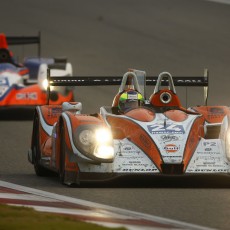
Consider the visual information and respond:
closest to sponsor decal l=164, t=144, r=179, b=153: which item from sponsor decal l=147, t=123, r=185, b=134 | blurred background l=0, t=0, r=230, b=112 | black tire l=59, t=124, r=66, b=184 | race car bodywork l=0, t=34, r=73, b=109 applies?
sponsor decal l=147, t=123, r=185, b=134

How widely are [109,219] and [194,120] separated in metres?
3.50

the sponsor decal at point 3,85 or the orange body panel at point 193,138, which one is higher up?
the sponsor decal at point 3,85

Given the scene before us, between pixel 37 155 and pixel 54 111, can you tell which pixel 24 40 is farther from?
pixel 37 155

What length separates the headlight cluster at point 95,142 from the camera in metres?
13.5

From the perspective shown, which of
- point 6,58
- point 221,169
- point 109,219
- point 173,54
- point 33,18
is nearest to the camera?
point 109,219

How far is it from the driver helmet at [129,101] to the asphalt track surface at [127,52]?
1.14m

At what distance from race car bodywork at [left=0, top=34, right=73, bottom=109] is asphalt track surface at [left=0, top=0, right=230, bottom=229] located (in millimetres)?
412

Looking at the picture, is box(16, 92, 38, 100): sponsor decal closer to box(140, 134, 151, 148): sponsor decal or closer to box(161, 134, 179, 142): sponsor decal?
box(140, 134, 151, 148): sponsor decal

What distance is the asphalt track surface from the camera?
523 inches

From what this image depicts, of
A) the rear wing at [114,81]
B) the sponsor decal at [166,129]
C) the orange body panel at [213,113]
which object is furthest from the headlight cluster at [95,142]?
the rear wing at [114,81]

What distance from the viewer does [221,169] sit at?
1362cm

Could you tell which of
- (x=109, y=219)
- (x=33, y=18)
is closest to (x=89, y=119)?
(x=109, y=219)

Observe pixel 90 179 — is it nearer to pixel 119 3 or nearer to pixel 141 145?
pixel 141 145

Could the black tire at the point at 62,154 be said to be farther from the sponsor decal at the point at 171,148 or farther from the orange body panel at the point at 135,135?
the sponsor decal at the point at 171,148
